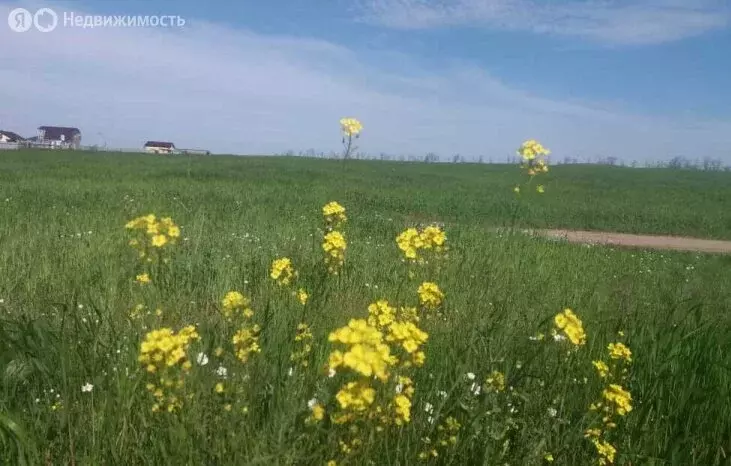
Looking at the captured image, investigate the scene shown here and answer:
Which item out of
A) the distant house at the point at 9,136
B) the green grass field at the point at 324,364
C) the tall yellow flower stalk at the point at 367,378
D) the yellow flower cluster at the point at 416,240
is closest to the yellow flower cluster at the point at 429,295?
the green grass field at the point at 324,364

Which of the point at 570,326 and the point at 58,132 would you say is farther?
the point at 58,132

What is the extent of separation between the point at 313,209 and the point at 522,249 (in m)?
5.54

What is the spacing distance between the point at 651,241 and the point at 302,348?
13.9 metres

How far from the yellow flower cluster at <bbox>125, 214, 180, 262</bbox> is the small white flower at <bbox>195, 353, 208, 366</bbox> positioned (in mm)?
1482

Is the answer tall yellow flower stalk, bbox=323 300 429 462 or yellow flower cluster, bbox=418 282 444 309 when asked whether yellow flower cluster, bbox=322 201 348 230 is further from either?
tall yellow flower stalk, bbox=323 300 429 462

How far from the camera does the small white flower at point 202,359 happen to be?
2.15m

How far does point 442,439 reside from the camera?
2230 mm

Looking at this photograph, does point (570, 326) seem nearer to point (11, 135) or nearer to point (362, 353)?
point (362, 353)

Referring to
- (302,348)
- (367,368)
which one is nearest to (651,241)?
(302,348)

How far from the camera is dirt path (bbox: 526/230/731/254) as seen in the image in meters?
13.6

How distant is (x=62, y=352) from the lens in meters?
2.48

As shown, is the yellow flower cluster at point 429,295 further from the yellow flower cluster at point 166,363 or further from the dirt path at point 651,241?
the dirt path at point 651,241

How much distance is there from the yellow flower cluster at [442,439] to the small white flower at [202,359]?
760 millimetres

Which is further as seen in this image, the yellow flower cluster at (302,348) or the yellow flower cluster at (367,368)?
the yellow flower cluster at (302,348)
